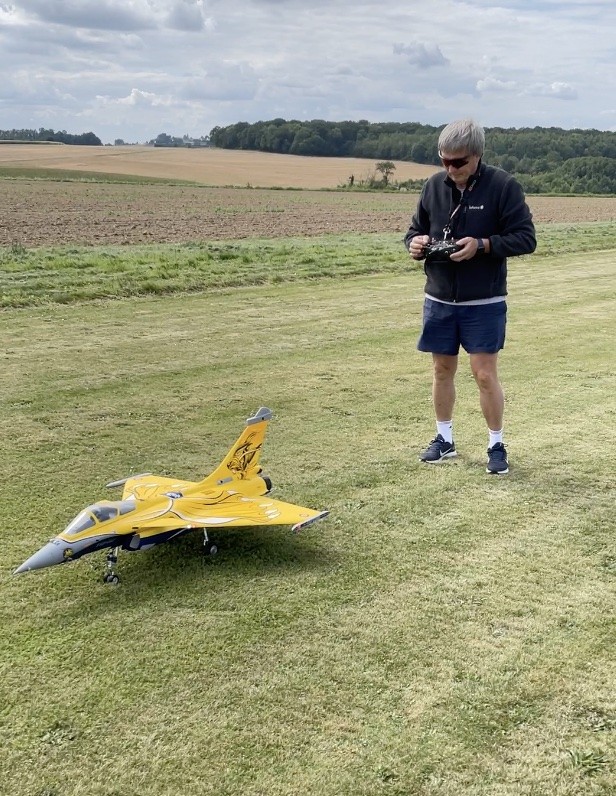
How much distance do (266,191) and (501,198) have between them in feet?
198

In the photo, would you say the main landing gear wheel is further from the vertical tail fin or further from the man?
the man

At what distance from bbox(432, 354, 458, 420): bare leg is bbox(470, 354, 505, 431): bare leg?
0.75ft

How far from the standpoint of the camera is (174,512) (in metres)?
4.17

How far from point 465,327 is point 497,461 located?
39.1 inches

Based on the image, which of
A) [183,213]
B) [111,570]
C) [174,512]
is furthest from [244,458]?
[183,213]

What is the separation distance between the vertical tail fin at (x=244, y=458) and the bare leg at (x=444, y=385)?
1592 millimetres

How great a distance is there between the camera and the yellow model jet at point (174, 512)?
12.6 feet

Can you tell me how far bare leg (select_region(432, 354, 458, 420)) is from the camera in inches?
223

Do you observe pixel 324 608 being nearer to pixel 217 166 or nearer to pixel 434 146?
pixel 434 146

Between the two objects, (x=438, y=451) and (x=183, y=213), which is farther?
(x=183, y=213)

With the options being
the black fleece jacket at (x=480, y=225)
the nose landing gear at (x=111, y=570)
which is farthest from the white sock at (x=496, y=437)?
the nose landing gear at (x=111, y=570)

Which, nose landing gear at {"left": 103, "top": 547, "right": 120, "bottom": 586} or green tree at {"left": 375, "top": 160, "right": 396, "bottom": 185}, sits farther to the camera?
green tree at {"left": 375, "top": 160, "right": 396, "bottom": 185}

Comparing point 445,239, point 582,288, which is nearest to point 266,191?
point 582,288

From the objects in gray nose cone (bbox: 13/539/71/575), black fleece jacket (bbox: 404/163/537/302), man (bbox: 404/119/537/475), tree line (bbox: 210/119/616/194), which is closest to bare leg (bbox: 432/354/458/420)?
man (bbox: 404/119/537/475)
